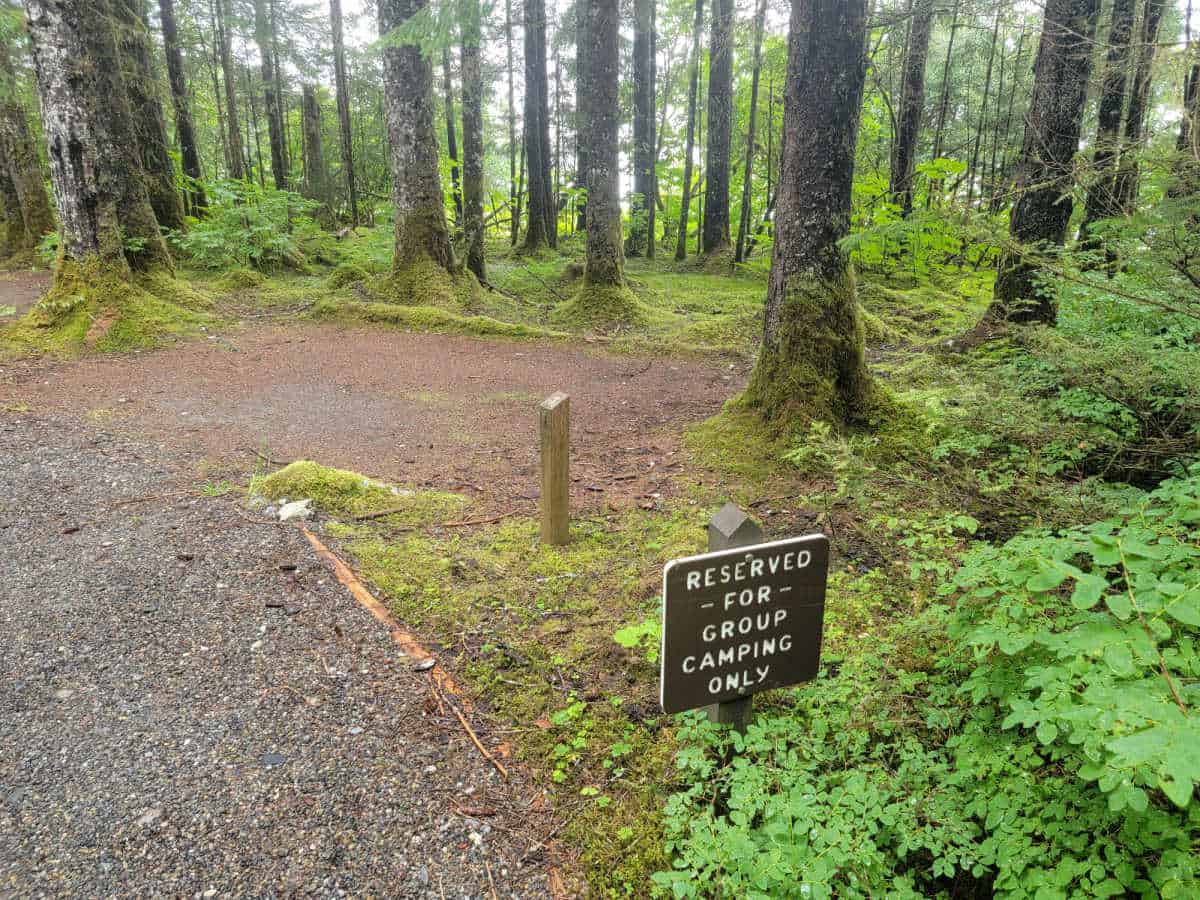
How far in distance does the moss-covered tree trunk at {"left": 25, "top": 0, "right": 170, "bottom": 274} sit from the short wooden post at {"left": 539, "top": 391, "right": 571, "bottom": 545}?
7.86m

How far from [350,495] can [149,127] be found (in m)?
12.7

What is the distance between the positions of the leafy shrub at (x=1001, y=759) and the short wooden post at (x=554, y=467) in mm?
2029

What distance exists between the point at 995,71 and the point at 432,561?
1047 inches

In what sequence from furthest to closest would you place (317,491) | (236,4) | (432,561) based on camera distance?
(236,4)
(317,491)
(432,561)

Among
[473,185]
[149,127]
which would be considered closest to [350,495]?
[473,185]

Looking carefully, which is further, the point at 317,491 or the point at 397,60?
the point at 397,60

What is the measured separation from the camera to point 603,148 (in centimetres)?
1051

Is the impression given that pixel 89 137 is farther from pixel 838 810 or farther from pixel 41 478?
pixel 838 810

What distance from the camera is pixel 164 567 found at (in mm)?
3861

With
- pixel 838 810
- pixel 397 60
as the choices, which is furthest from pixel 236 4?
pixel 838 810

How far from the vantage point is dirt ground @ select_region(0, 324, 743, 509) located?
5.91 meters

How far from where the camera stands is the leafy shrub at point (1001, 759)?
1699 millimetres

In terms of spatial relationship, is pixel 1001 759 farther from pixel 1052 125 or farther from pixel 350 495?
pixel 1052 125

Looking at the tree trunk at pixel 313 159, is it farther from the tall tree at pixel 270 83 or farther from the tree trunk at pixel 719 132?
the tree trunk at pixel 719 132
